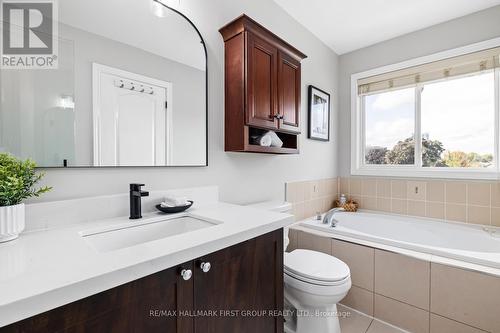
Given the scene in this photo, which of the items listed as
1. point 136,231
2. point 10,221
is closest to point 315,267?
point 136,231

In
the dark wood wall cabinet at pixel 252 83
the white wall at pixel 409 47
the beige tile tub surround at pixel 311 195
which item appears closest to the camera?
the dark wood wall cabinet at pixel 252 83

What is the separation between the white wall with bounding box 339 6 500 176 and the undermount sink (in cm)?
238

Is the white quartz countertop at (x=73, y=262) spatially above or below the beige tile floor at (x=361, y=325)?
above

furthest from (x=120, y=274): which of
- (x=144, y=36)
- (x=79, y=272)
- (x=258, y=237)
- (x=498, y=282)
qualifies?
(x=498, y=282)

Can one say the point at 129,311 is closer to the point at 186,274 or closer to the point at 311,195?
the point at 186,274

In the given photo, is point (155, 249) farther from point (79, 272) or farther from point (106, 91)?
point (106, 91)

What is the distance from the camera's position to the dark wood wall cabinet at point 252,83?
1.44 metres

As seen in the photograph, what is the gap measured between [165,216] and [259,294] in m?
0.55

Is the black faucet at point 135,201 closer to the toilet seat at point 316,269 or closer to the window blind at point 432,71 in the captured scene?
the toilet seat at point 316,269

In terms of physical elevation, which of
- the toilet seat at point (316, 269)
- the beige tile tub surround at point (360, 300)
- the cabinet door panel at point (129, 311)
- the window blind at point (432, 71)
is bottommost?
the beige tile tub surround at point (360, 300)

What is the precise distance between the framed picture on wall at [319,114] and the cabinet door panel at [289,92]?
25.1 inches

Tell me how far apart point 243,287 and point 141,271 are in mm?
433

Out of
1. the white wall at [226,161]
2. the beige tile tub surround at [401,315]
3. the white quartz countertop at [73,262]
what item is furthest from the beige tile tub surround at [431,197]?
the white quartz countertop at [73,262]

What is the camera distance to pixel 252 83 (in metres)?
1.46
